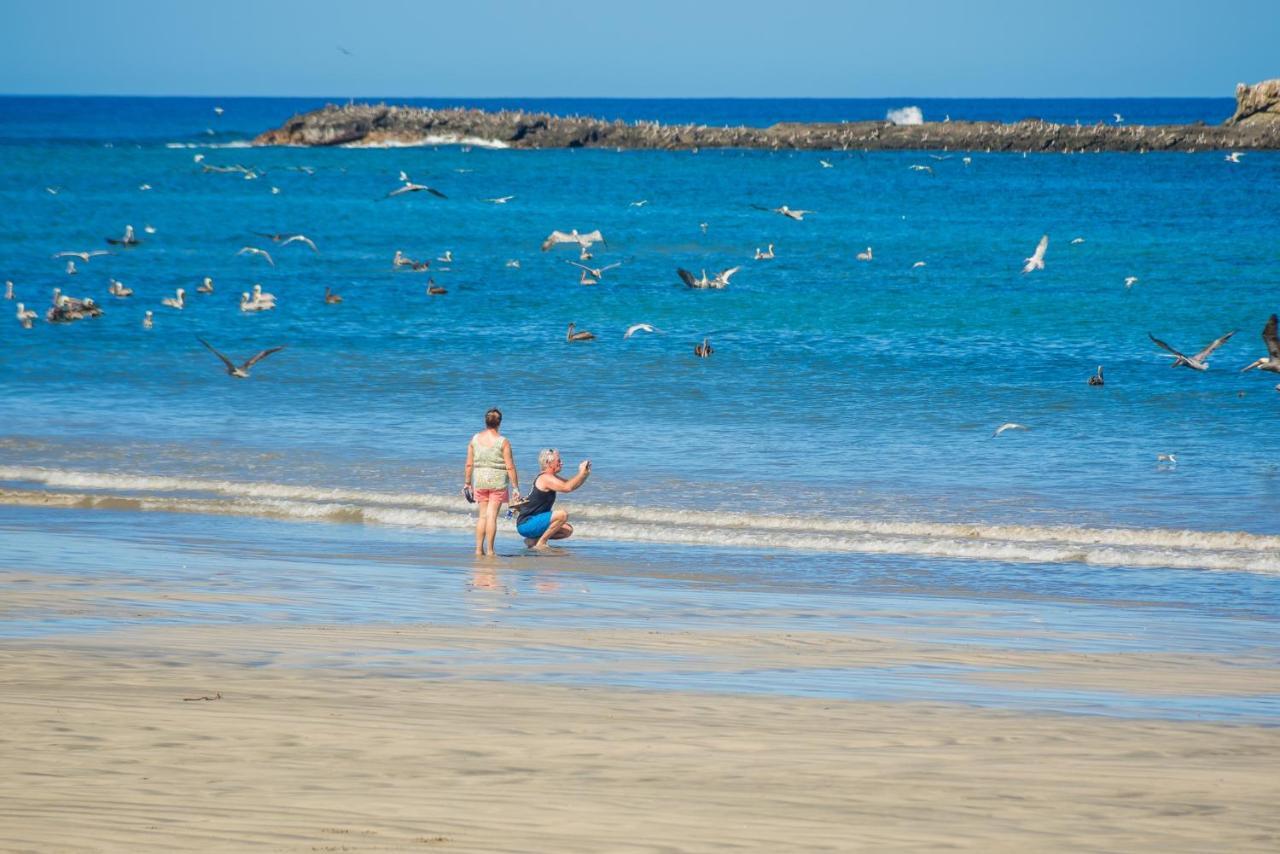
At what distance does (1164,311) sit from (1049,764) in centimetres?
2976

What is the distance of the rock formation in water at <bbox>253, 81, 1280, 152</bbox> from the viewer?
115 metres

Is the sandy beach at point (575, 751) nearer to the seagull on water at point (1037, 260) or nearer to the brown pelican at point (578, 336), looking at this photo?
the brown pelican at point (578, 336)

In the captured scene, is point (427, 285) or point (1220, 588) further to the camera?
point (427, 285)

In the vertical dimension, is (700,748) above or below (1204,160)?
below

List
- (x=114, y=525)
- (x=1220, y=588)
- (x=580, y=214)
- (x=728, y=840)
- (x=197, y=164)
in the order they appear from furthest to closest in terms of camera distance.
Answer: (x=197, y=164) < (x=580, y=214) < (x=114, y=525) < (x=1220, y=588) < (x=728, y=840)

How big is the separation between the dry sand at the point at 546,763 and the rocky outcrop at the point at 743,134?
113 metres

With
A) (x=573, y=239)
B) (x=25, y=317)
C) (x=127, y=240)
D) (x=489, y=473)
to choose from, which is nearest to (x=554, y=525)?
(x=489, y=473)

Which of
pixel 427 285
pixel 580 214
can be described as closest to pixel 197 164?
pixel 580 214

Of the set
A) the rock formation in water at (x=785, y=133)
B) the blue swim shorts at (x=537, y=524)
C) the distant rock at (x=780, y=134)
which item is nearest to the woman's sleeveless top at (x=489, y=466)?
the blue swim shorts at (x=537, y=524)

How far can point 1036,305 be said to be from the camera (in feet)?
116

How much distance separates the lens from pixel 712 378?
26.0m

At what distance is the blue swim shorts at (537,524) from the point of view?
1405 cm

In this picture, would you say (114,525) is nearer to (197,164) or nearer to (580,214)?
(580,214)

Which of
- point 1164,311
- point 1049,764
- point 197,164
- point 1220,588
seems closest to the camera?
point 1049,764
